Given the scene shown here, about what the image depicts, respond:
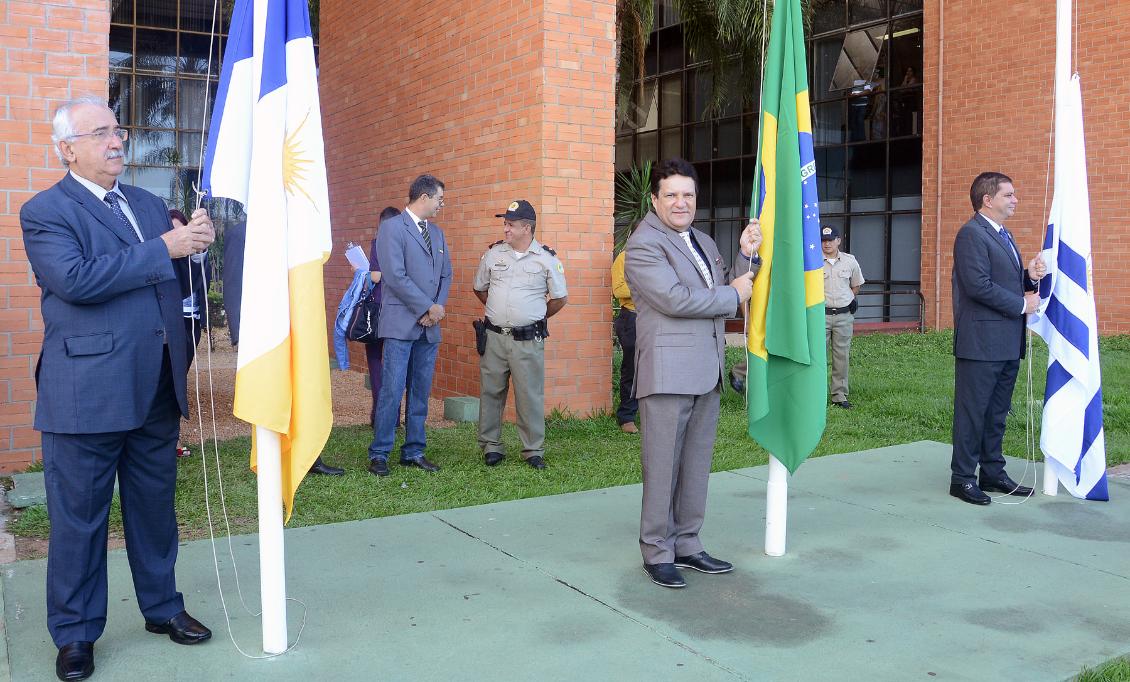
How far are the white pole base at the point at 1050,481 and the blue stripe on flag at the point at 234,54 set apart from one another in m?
5.55

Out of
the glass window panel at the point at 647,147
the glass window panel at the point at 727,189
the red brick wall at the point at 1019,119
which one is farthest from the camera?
the glass window panel at the point at 647,147

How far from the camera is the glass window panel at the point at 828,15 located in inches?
829

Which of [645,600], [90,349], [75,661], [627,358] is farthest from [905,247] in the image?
[75,661]

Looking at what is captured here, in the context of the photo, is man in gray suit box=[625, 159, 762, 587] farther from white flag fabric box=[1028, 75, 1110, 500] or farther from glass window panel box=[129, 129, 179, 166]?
glass window panel box=[129, 129, 179, 166]

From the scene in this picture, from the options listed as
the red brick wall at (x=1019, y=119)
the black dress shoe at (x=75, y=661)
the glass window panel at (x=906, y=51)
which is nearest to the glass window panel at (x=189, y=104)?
the glass window panel at (x=906, y=51)

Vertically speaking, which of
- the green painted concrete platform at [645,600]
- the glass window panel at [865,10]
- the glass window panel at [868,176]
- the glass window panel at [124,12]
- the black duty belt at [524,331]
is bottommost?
the green painted concrete platform at [645,600]

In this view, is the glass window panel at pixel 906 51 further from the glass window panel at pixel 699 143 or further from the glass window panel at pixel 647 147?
the glass window panel at pixel 647 147

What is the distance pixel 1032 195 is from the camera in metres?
16.6

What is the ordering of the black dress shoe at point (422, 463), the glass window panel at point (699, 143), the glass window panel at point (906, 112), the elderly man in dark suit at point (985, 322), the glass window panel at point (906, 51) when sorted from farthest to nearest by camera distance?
the glass window panel at point (699, 143)
the glass window panel at point (906, 112)
the glass window panel at point (906, 51)
the black dress shoe at point (422, 463)
the elderly man in dark suit at point (985, 322)

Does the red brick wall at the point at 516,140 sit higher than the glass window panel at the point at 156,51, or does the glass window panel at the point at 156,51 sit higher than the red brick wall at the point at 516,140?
the glass window panel at the point at 156,51

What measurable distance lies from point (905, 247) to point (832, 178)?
8.37 feet

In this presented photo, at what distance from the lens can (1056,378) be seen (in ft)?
21.2

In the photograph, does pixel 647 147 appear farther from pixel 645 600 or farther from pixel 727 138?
pixel 645 600

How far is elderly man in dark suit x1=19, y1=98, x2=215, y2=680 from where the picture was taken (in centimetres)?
347
